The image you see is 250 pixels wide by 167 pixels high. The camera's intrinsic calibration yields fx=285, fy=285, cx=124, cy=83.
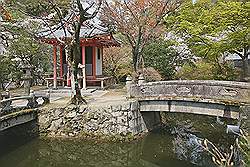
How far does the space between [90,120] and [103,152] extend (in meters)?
1.84

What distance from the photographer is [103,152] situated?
11.6 m

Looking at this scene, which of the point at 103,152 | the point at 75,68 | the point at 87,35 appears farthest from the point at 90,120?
the point at 87,35

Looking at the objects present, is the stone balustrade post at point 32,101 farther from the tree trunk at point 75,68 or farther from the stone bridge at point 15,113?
the tree trunk at point 75,68

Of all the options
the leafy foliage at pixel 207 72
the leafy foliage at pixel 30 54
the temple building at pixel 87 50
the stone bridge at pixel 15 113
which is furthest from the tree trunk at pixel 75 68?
the leafy foliage at pixel 207 72

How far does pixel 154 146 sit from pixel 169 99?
2161mm

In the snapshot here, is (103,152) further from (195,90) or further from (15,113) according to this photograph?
(195,90)

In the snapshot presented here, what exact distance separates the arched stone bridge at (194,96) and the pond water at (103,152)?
173cm

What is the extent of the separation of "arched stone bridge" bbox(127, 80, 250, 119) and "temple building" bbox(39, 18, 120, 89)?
592cm

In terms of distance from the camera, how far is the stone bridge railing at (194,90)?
10.2 m

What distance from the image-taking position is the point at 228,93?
10531mm

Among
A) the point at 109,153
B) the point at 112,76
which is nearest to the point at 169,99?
the point at 109,153

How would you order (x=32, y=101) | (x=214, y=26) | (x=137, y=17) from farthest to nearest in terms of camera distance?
(x=137, y=17)
(x=214, y=26)
(x=32, y=101)

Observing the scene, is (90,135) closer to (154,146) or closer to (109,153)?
(109,153)

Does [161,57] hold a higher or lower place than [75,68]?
higher
